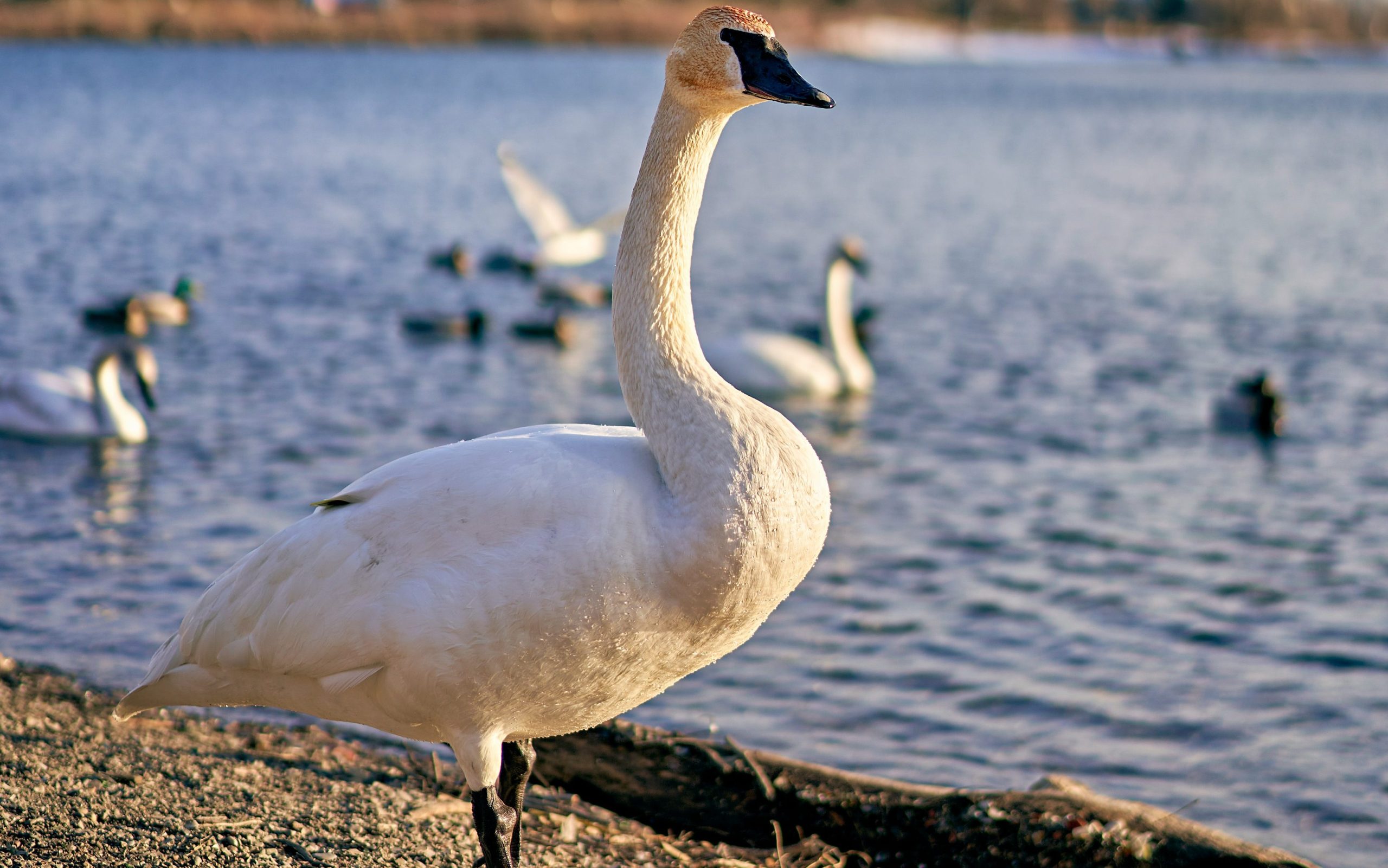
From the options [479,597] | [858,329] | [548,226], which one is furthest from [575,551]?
[548,226]

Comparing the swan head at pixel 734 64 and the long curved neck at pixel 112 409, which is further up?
the swan head at pixel 734 64

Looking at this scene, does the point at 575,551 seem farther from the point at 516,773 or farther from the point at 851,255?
the point at 851,255

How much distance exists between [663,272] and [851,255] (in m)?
12.2

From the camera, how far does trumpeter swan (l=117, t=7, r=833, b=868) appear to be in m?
3.74

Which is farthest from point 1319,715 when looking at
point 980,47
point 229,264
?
point 980,47

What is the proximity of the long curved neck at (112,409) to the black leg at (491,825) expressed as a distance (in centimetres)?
849

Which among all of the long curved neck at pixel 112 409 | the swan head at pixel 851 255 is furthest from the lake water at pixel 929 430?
the swan head at pixel 851 255

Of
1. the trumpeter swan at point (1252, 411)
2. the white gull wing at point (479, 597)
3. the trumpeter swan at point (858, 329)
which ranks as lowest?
the trumpeter swan at point (858, 329)

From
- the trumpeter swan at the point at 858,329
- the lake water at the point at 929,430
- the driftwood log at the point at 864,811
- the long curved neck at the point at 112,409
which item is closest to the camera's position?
the driftwood log at the point at 864,811

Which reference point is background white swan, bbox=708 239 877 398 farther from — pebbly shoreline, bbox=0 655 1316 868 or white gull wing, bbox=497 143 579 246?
pebbly shoreline, bbox=0 655 1316 868

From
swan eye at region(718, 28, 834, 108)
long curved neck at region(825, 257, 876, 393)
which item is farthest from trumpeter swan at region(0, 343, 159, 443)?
swan eye at region(718, 28, 834, 108)

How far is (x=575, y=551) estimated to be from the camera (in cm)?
372

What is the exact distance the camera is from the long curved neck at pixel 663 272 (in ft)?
13.3

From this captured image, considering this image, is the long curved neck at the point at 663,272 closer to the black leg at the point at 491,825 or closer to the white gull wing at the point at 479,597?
the white gull wing at the point at 479,597
